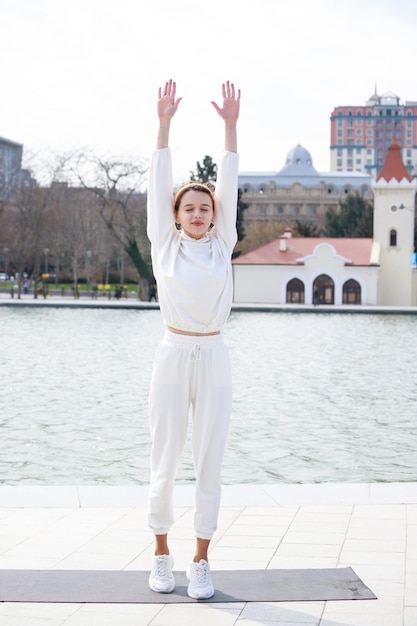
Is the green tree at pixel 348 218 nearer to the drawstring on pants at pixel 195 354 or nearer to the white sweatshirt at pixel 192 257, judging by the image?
the white sweatshirt at pixel 192 257

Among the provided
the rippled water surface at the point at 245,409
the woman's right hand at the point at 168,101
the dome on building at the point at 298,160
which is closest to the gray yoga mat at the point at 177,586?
the woman's right hand at the point at 168,101

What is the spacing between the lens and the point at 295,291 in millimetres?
63469

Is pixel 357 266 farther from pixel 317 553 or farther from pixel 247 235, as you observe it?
pixel 317 553

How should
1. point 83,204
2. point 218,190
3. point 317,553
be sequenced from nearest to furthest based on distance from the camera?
1. point 218,190
2. point 317,553
3. point 83,204

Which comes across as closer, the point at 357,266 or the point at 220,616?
the point at 220,616

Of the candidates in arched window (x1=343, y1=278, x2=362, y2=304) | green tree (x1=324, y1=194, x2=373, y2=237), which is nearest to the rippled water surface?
arched window (x1=343, y1=278, x2=362, y2=304)

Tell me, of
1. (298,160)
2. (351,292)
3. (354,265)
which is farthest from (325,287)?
(298,160)

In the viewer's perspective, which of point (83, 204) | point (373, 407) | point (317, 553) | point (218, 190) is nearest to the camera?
point (218, 190)

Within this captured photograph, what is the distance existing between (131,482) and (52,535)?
12.1 ft

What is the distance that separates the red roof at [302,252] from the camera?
63.3 m

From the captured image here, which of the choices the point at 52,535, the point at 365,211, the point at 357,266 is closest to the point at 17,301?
the point at 357,266

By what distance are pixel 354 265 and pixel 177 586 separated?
57.7 m

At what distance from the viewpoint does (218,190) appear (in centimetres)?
550

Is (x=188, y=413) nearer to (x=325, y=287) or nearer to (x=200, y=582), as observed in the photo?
(x=200, y=582)
